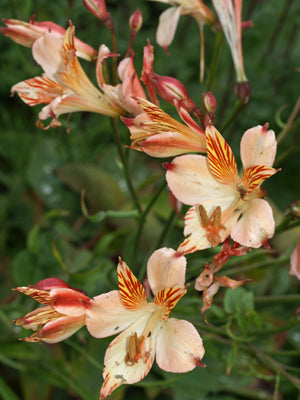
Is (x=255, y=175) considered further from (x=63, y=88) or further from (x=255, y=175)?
(x=63, y=88)

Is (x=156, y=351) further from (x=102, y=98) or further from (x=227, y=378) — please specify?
(x=227, y=378)

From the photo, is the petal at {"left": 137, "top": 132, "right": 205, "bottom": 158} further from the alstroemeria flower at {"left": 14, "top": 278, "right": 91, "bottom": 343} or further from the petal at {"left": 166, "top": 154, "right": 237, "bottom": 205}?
the alstroemeria flower at {"left": 14, "top": 278, "right": 91, "bottom": 343}

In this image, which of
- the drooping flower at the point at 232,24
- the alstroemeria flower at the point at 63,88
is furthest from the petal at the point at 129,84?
the drooping flower at the point at 232,24

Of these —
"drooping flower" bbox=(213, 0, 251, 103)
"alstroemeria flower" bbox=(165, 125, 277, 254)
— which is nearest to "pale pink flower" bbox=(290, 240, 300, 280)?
"alstroemeria flower" bbox=(165, 125, 277, 254)

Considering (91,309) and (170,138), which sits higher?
(170,138)

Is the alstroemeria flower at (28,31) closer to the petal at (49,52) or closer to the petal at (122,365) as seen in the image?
the petal at (49,52)

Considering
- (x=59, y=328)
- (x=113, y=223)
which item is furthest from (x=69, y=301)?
(x=113, y=223)

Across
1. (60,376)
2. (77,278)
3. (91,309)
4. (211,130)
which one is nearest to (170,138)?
(211,130)
